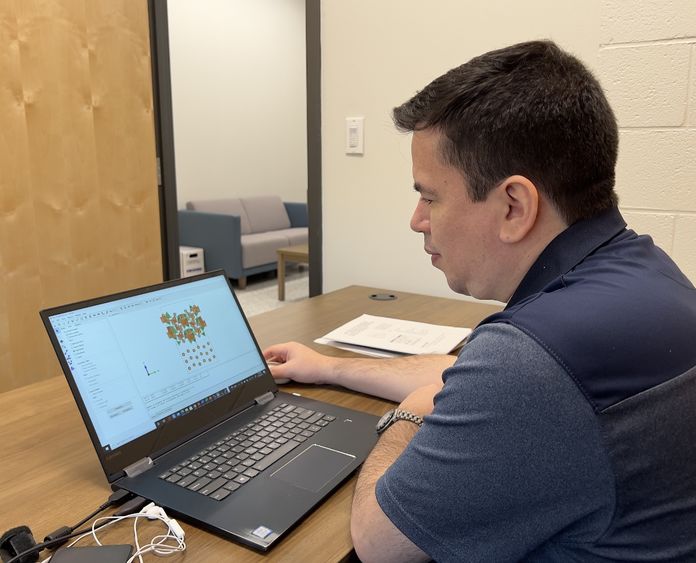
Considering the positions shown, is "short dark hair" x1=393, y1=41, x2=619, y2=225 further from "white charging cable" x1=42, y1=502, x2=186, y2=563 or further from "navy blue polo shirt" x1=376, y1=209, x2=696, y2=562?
"white charging cable" x1=42, y1=502, x2=186, y2=563

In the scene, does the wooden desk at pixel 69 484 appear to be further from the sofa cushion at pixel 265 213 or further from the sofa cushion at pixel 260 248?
the sofa cushion at pixel 265 213

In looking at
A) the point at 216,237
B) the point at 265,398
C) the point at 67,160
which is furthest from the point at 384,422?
the point at 216,237

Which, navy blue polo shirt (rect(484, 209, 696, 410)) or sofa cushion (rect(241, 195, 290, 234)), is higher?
navy blue polo shirt (rect(484, 209, 696, 410))

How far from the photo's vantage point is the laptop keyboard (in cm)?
87

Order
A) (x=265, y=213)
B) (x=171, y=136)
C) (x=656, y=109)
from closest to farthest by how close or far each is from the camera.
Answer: (x=656, y=109) → (x=171, y=136) → (x=265, y=213)

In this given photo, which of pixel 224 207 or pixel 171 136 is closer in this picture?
pixel 171 136

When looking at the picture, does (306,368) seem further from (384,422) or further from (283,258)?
(283,258)

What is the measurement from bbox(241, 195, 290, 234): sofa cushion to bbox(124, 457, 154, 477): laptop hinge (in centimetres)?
528

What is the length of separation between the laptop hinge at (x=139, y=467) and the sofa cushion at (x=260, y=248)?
452 centimetres

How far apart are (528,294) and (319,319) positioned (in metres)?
0.96

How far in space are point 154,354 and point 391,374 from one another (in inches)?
18.1

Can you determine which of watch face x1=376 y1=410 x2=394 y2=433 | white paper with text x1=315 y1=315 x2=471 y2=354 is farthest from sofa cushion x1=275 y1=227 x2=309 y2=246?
watch face x1=376 y1=410 x2=394 y2=433

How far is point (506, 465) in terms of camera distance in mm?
639

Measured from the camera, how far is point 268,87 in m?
6.51
